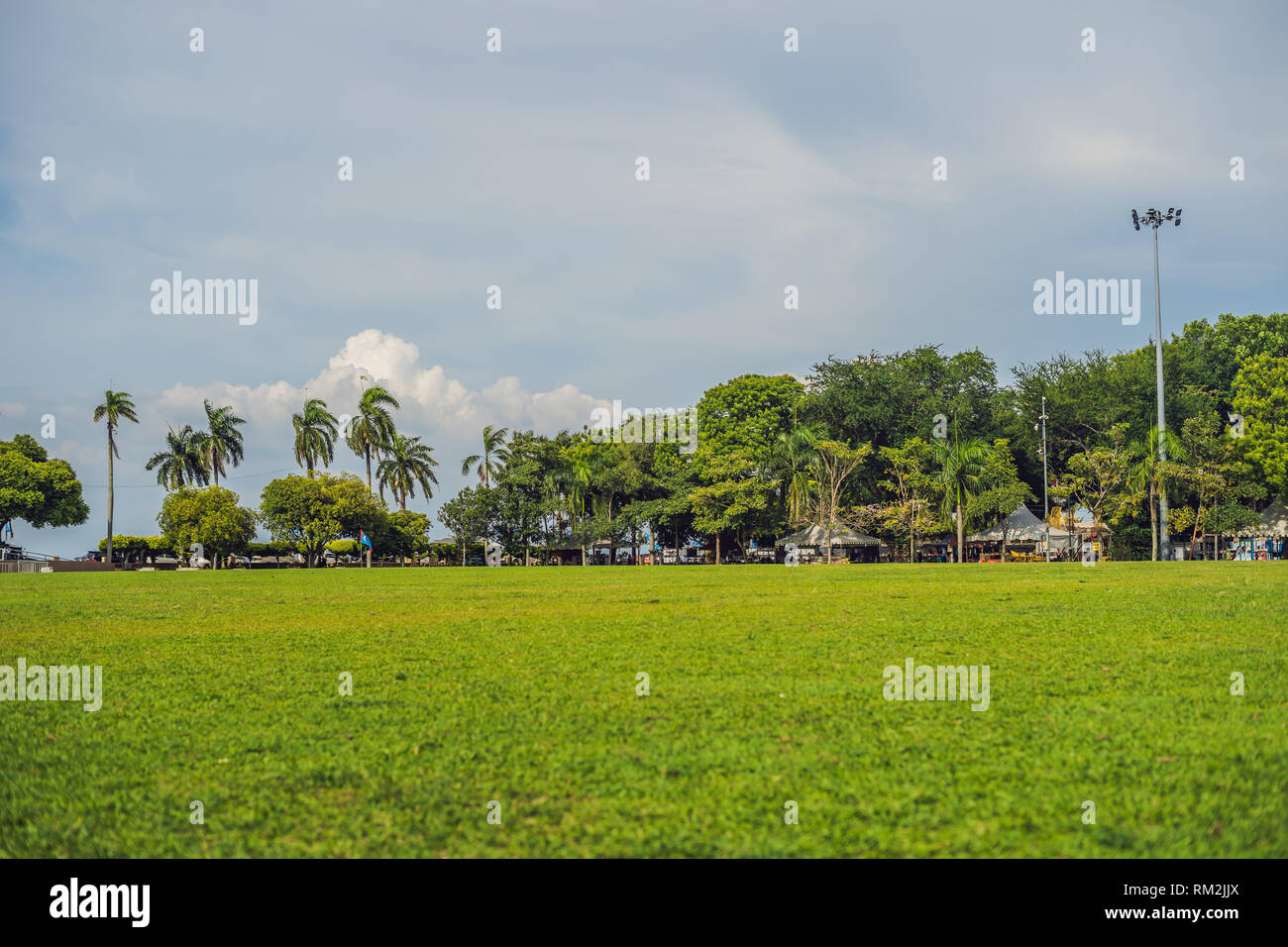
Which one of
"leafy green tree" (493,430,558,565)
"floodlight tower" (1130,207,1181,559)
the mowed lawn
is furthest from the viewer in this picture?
"leafy green tree" (493,430,558,565)

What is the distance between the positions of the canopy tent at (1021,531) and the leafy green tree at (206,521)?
46.8 m

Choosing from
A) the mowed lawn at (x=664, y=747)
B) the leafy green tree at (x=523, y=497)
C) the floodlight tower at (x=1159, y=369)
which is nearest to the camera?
the mowed lawn at (x=664, y=747)

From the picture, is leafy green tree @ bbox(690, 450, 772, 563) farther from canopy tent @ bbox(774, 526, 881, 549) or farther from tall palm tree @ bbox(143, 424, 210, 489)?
tall palm tree @ bbox(143, 424, 210, 489)

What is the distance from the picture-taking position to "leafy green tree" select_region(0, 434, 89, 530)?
6262cm

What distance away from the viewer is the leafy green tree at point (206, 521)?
5738 centimetres

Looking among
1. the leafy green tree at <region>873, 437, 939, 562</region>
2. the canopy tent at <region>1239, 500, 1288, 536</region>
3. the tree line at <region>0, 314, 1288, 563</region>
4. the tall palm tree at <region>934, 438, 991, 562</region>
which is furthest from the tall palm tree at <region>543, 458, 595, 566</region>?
the canopy tent at <region>1239, 500, 1288, 536</region>

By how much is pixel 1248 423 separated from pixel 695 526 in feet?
108

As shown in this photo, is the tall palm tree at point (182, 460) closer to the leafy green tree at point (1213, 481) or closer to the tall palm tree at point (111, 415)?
the tall palm tree at point (111, 415)

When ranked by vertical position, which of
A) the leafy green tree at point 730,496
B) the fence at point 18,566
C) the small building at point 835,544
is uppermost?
the leafy green tree at point 730,496

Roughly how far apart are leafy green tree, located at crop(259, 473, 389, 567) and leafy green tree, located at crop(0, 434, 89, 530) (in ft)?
58.5

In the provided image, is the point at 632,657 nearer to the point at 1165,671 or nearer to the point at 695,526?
the point at 1165,671

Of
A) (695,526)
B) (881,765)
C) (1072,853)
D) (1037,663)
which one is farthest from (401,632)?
(695,526)

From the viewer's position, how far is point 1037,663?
7777mm

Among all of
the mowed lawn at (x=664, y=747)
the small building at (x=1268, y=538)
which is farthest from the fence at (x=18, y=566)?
the small building at (x=1268, y=538)
